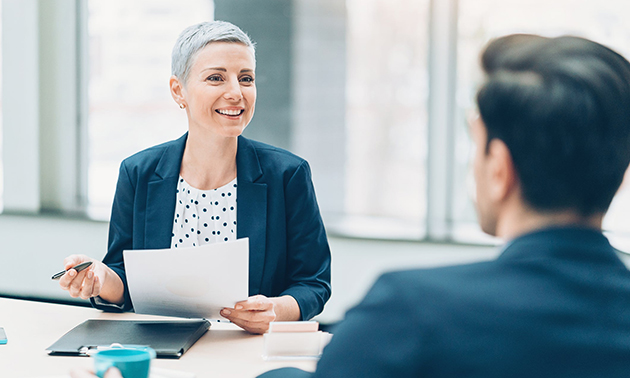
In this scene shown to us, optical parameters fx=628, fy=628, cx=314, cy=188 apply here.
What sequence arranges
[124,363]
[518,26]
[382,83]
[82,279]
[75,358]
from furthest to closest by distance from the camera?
[382,83] → [518,26] → [82,279] → [75,358] → [124,363]

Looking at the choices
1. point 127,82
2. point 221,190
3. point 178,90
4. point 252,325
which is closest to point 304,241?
point 221,190

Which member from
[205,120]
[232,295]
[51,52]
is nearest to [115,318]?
[232,295]

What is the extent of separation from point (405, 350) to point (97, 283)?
1283mm

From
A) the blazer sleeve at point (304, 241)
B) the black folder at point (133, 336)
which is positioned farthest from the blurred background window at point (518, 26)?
the black folder at point (133, 336)

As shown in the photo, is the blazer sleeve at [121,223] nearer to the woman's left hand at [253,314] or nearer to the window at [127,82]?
the woman's left hand at [253,314]

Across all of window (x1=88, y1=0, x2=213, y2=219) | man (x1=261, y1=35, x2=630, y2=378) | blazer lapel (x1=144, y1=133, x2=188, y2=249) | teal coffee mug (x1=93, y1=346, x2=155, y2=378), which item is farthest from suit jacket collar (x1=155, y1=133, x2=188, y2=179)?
window (x1=88, y1=0, x2=213, y2=219)

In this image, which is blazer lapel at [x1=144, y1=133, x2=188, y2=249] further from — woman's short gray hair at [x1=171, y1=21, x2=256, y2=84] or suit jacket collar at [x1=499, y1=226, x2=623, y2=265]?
suit jacket collar at [x1=499, y1=226, x2=623, y2=265]

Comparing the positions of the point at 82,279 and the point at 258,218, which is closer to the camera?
the point at 82,279

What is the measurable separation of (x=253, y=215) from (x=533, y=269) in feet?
4.36

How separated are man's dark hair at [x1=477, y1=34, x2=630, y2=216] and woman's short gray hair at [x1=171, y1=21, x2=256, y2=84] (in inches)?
51.6

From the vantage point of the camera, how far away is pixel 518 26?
326 centimetres

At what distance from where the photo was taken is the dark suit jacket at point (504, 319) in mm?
688

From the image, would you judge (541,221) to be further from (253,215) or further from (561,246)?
(253,215)

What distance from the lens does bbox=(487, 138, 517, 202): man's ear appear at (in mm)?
759
